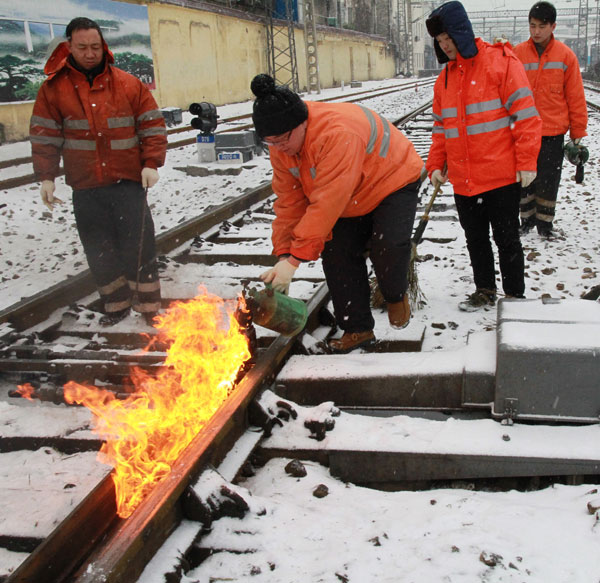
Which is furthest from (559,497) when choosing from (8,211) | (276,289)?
(8,211)

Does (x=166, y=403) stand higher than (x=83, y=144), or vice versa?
(x=83, y=144)

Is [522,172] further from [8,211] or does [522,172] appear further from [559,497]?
[8,211]

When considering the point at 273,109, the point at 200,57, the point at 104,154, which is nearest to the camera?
the point at 273,109

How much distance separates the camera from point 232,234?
260 inches

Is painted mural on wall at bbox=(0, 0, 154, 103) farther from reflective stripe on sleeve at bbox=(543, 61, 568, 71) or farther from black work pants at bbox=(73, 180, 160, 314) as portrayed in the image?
reflective stripe on sleeve at bbox=(543, 61, 568, 71)

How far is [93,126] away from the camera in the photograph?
168 inches

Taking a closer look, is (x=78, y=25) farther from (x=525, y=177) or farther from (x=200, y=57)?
(x=200, y=57)

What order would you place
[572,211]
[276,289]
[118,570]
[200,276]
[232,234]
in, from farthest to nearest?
[572,211]
[232,234]
[200,276]
[276,289]
[118,570]

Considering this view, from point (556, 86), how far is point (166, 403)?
4.66m

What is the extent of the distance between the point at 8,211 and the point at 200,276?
4.35 metres

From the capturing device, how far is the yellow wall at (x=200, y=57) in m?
22.0

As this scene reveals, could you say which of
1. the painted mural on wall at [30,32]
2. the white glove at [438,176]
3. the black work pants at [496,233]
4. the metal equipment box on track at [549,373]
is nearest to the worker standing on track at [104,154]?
the white glove at [438,176]

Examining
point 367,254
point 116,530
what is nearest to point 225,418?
point 116,530

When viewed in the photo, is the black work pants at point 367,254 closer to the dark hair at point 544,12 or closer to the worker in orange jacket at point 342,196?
the worker in orange jacket at point 342,196
